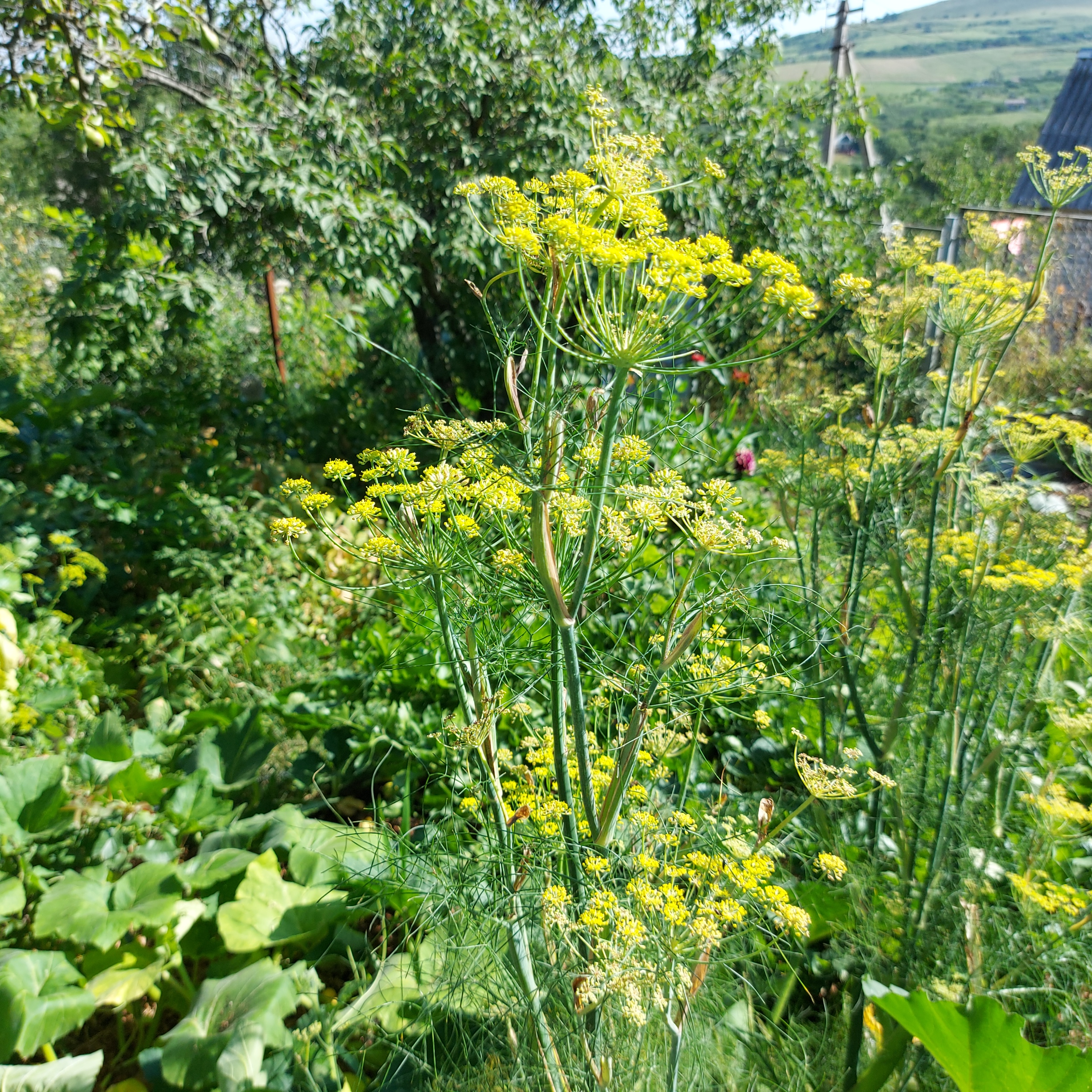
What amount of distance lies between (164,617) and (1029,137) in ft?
177

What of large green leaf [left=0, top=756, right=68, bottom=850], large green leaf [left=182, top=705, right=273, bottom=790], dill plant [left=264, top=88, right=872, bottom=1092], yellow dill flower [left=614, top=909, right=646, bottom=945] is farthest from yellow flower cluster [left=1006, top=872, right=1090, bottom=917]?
large green leaf [left=0, top=756, right=68, bottom=850]

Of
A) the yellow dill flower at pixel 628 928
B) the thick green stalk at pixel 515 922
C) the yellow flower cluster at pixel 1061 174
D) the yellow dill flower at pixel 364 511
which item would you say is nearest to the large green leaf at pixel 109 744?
the thick green stalk at pixel 515 922

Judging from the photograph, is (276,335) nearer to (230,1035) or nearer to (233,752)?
(233,752)

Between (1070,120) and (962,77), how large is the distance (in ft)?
361

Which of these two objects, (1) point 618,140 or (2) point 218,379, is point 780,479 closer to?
(1) point 618,140

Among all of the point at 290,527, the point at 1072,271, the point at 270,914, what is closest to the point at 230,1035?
the point at 270,914

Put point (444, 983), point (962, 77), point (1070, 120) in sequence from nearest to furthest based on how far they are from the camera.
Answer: point (444, 983) → point (1070, 120) → point (962, 77)

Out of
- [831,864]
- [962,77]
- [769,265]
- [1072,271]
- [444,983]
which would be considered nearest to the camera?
[769,265]

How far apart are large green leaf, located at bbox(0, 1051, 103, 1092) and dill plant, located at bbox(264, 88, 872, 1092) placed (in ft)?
3.25

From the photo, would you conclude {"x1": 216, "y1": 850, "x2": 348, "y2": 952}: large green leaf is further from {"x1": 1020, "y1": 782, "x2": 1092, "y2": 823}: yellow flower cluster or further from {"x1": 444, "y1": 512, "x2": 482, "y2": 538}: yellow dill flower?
{"x1": 1020, "y1": 782, "x2": 1092, "y2": 823}: yellow flower cluster

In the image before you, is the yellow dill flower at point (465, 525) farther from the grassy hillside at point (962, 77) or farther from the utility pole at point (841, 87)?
the grassy hillside at point (962, 77)

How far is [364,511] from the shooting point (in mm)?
906

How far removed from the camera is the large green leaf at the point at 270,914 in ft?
5.90

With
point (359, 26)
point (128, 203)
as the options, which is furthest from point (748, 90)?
point (128, 203)
